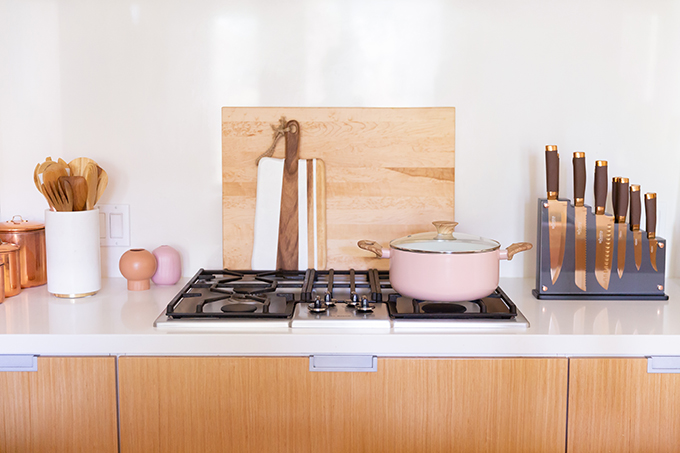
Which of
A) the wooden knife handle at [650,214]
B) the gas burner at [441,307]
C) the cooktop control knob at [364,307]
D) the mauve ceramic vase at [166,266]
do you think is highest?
the wooden knife handle at [650,214]

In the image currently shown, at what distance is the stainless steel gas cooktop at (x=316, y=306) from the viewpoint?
134 centimetres

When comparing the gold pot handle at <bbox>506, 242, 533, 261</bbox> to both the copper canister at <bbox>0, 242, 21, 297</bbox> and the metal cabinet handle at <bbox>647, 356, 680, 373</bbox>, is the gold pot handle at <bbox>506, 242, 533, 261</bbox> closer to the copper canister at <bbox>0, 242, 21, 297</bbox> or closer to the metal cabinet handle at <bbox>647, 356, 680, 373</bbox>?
the metal cabinet handle at <bbox>647, 356, 680, 373</bbox>

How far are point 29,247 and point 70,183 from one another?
0.87 ft

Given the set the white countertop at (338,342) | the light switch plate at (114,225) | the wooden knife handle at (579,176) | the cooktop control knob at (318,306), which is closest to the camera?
the white countertop at (338,342)

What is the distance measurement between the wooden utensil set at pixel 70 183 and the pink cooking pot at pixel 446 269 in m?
0.85

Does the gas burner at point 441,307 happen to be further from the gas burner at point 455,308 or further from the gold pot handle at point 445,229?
the gold pot handle at point 445,229

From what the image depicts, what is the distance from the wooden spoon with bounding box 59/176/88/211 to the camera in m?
1.55

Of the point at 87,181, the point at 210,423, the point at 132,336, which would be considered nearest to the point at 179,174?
the point at 87,181

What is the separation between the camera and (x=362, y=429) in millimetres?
1322

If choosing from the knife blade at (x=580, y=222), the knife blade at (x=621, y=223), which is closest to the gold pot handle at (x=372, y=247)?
→ the knife blade at (x=580, y=222)

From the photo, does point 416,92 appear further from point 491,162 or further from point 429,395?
point 429,395

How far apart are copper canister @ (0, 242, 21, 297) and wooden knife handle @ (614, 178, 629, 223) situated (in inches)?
64.0

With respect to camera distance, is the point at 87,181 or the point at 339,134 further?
the point at 339,134

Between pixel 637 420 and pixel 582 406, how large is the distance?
0.13m
